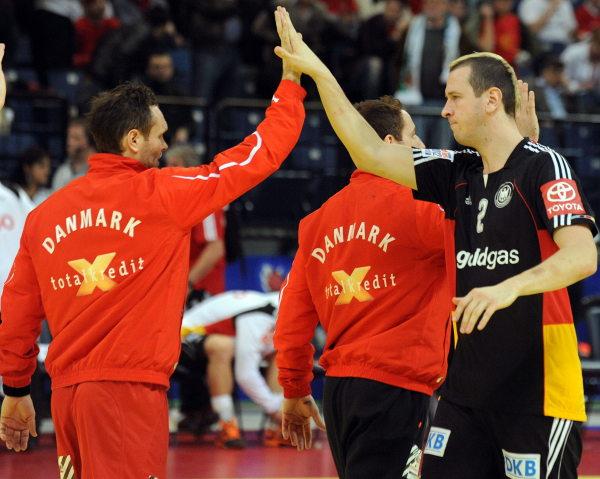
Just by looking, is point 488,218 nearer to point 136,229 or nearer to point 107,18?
point 136,229

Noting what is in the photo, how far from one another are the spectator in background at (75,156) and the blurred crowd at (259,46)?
54 cm

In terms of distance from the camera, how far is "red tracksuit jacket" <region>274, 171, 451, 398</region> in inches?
202

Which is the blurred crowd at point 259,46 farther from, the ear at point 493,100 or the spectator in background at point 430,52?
the ear at point 493,100

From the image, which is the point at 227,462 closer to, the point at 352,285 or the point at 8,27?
the point at 352,285

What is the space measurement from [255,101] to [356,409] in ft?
26.8

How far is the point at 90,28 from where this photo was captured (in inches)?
547

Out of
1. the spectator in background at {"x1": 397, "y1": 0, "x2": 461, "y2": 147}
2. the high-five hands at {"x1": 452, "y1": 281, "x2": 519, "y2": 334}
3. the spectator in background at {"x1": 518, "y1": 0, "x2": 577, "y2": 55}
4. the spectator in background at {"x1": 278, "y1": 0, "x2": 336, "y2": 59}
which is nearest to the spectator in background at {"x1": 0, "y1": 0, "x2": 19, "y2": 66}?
the spectator in background at {"x1": 278, "y1": 0, "x2": 336, "y2": 59}

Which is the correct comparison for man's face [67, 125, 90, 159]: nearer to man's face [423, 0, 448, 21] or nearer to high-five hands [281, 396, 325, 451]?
man's face [423, 0, 448, 21]

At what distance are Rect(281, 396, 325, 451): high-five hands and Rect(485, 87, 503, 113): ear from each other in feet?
5.44

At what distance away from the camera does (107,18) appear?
13938 millimetres

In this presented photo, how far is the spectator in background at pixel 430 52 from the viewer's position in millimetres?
12945

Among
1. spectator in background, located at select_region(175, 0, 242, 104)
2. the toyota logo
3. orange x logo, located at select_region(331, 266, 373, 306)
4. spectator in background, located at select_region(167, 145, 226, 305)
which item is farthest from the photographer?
spectator in background, located at select_region(175, 0, 242, 104)

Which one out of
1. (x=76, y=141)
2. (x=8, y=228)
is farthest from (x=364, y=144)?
(x=76, y=141)

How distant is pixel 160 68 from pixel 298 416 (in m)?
7.81
